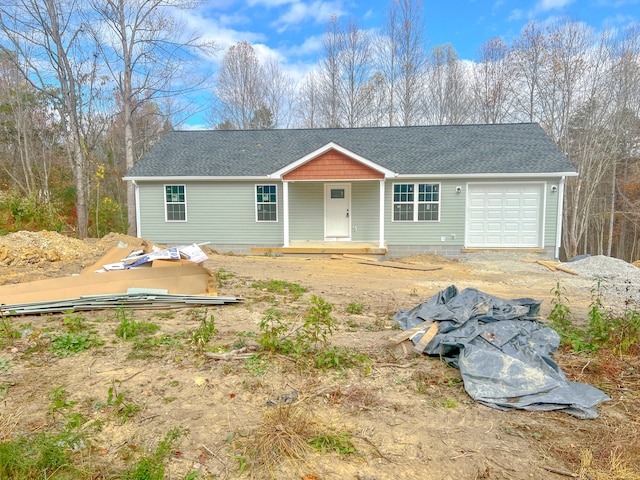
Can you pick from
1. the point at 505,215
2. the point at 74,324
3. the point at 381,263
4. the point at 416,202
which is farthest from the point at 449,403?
the point at 505,215

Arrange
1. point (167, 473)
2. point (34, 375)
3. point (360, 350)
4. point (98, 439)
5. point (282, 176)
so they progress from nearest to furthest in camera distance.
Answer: point (167, 473), point (98, 439), point (34, 375), point (360, 350), point (282, 176)

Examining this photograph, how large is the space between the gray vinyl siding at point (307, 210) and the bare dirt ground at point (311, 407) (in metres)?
8.39

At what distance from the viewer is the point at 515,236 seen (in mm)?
12789

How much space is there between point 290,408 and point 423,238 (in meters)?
10.8

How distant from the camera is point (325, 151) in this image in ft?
40.7

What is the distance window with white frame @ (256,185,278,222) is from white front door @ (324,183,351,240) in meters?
1.76

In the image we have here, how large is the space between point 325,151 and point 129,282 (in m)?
8.08

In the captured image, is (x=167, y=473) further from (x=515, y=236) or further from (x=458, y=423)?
(x=515, y=236)

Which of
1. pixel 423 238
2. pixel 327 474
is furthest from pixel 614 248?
pixel 327 474

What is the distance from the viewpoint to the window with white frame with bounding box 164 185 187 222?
43.9 ft

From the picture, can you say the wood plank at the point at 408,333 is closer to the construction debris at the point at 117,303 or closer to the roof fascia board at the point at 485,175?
Result: the construction debris at the point at 117,303

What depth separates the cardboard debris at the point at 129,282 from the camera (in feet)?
17.6

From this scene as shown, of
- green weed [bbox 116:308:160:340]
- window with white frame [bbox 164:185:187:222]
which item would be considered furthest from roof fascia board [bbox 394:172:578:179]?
green weed [bbox 116:308:160:340]

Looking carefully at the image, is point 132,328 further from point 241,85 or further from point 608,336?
point 241,85
